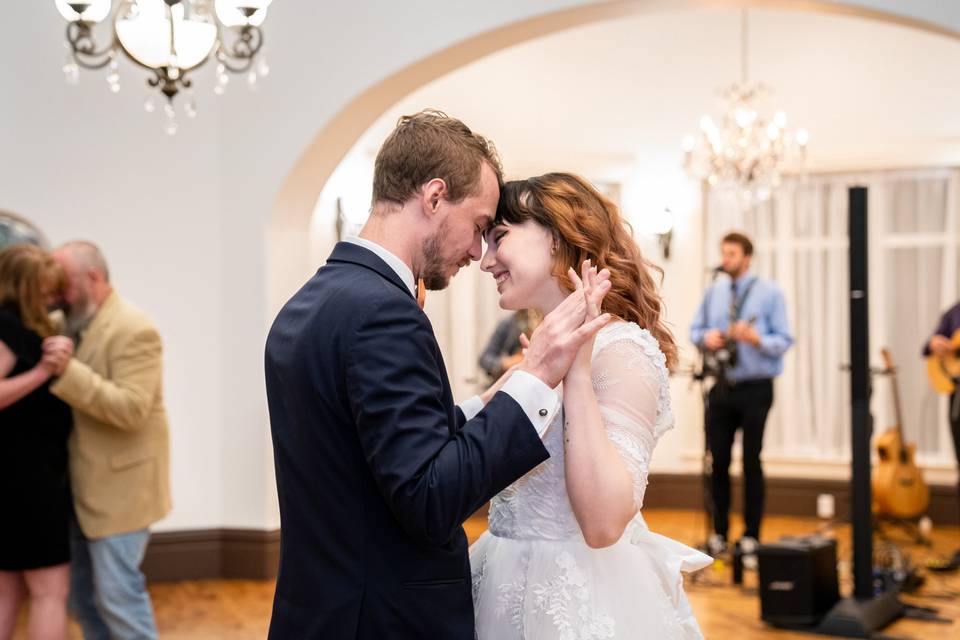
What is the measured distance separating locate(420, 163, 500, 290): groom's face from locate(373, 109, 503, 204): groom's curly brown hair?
2 centimetres

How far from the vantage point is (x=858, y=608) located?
5145mm

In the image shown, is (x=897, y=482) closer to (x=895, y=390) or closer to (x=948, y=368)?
(x=895, y=390)

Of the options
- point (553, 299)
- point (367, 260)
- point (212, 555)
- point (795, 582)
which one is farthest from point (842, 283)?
point (367, 260)

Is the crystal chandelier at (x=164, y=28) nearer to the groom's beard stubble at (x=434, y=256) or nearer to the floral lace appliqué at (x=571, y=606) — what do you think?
the groom's beard stubble at (x=434, y=256)

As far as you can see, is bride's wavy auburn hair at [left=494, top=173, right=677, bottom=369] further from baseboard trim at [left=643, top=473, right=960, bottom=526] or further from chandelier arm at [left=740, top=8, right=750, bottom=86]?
baseboard trim at [left=643, top=473, right=960, bottom=526]

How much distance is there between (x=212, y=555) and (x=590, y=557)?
4.34m

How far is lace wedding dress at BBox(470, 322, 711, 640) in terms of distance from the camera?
2.10m

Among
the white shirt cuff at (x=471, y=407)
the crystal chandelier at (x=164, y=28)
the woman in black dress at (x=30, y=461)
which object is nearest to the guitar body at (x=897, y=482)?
the crystal chandelier at (x=164, y=28)

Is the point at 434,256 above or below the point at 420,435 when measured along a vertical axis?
above

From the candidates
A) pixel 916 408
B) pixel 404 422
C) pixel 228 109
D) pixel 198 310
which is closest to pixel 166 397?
pixel 198 310

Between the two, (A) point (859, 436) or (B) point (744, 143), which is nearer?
(A) point (859, 436)

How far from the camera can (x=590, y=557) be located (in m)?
2.18

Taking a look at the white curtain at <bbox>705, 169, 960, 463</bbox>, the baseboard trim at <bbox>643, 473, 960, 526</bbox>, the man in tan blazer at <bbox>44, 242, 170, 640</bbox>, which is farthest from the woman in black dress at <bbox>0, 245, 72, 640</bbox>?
the white curtain at <bbox>705, 169, 960, 463</bbox>

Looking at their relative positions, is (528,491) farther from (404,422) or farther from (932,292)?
(932,292)
